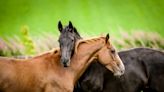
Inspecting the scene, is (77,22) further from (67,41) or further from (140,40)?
(67,41)

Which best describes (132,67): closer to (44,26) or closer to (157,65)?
(157,65)

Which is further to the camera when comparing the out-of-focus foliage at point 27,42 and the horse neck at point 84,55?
the out-of-focus foliage at point 27,42

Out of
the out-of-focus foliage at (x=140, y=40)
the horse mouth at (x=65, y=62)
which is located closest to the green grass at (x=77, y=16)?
the out-of-focus foliage at (x=140, y=40)

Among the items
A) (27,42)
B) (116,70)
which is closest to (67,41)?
(116,70)

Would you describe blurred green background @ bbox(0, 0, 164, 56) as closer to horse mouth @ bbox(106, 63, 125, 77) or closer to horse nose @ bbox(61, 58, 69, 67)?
horse mouth @ bbox(106, 63, 125, 77)

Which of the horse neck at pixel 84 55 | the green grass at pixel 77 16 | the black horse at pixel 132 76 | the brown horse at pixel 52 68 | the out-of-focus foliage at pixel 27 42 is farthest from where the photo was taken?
the green grass at pixel 77 16

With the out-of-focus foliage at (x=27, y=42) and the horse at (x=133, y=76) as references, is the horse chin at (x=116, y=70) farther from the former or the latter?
the out-of-focus foliage at (x=27, y=42)

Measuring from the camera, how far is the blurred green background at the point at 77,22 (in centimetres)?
817

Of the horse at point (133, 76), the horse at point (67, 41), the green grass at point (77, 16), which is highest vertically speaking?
the green grass at point (77, 16)

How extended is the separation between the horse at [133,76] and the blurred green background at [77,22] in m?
1.50

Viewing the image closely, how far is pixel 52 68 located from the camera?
18.9 ft

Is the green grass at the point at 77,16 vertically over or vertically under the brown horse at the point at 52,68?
over

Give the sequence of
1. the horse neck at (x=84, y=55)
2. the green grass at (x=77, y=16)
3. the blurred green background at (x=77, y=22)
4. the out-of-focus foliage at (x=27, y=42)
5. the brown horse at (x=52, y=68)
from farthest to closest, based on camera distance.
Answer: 1. the green grass at (x=77, y=16)
2. the blurred green background at (x=77, y=22)
3. the out-of-focus foliage at (x=27, y=42)
4. the horse neck at (x=84, y=55)
5. the brown horse at (x=52, y=68)

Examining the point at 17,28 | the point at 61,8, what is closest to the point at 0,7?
the point at 17,28
